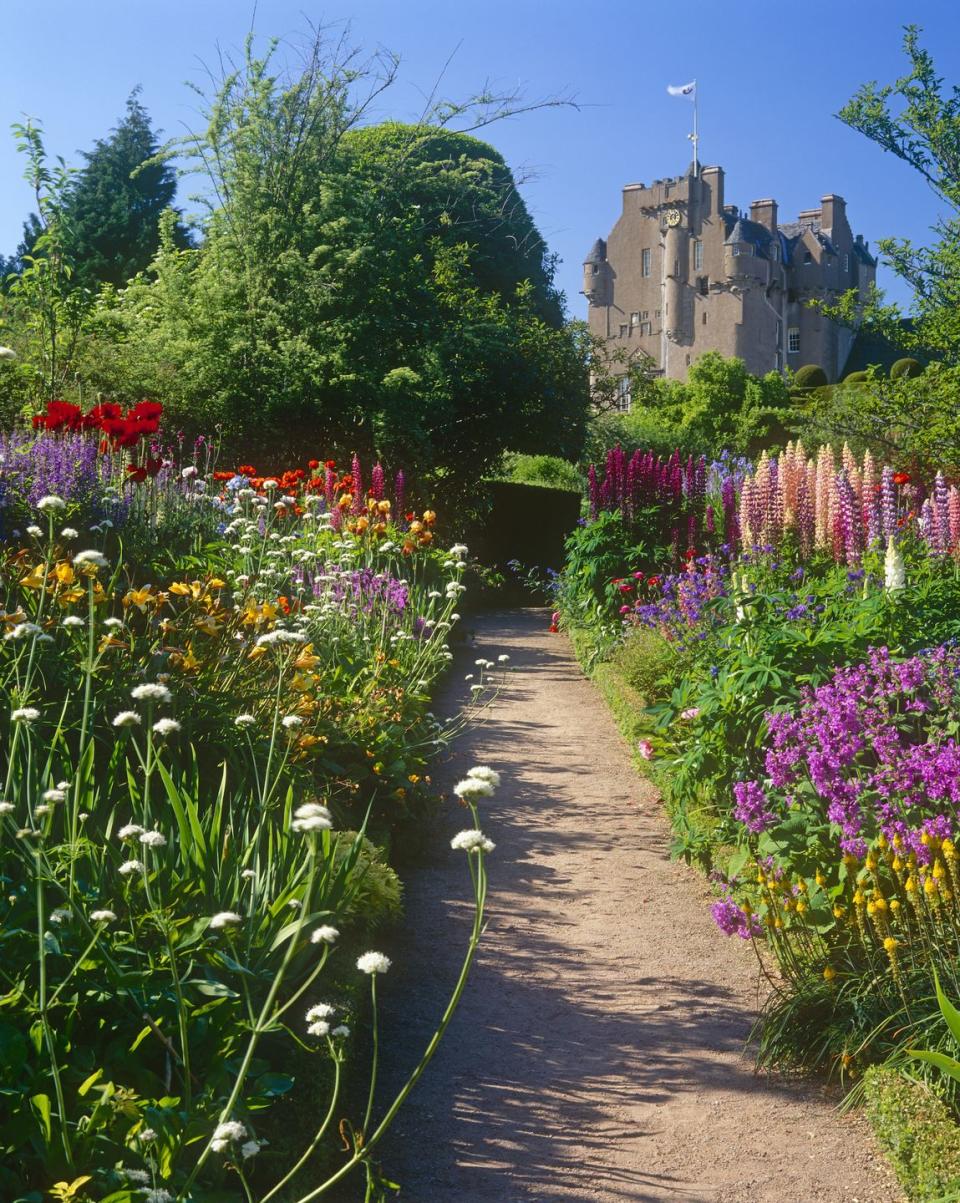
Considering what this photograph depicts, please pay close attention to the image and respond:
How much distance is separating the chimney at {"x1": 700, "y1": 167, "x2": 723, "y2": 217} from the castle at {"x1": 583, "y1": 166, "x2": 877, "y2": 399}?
0.15 ft

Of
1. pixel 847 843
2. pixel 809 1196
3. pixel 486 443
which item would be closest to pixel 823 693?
pixel 847 843

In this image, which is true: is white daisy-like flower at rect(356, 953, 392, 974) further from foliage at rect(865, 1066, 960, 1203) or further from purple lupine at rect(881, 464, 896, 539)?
purple lupine at rect(881, 464, 896, 539)

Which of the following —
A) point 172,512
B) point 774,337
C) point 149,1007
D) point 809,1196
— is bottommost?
point 809,1196

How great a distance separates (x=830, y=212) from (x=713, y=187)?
770 centimetres

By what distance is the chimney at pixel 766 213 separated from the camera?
53906mm

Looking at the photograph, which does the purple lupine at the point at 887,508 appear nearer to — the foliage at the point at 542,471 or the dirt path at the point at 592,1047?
the dirt path at the point at 592,1047

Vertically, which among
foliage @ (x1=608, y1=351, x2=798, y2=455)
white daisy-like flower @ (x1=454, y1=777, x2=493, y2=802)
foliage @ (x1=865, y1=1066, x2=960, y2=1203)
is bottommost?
foliage @ (x1=865, y1=1066, x2=960, y2=1203)

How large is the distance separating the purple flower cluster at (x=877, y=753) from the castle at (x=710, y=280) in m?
48.6

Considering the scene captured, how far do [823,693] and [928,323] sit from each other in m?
7.74

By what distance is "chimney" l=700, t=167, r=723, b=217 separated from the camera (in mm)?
52312

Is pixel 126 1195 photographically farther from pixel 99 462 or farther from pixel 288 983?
pixel 99 462

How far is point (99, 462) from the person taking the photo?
7324 mm

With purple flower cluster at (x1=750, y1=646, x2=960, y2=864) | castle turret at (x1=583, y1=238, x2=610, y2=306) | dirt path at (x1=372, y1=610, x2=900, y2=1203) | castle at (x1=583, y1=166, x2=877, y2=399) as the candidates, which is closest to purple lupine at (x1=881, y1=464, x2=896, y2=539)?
dirt path at (x1=372, y1=610, x2=900, y2=1203)

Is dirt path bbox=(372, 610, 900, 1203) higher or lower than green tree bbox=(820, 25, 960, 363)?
lower
